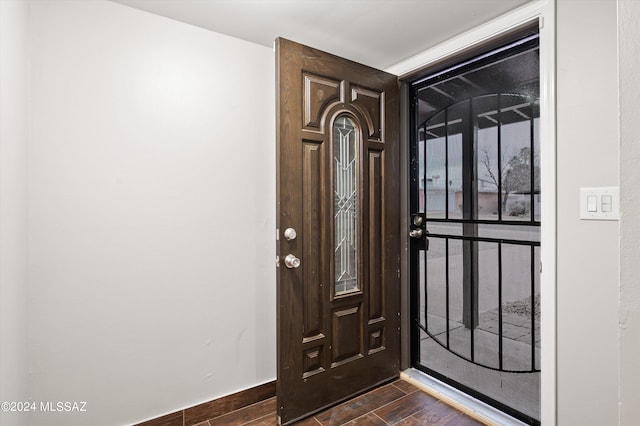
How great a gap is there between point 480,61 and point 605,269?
4.36 feet

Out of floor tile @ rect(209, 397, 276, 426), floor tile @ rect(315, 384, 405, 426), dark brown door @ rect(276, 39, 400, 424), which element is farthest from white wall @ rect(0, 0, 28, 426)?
floor tile @ rect(315, 384, 405, 426)

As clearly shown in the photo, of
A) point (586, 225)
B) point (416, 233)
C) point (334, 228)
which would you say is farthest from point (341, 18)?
point (586, 225)

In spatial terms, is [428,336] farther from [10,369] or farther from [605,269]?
[10,369]

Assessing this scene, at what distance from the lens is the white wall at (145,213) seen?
1.53m

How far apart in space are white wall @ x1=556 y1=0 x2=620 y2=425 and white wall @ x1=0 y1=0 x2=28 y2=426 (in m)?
2.24

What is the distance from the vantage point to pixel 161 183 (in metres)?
1.79

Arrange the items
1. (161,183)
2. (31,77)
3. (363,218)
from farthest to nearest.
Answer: (363,218)
(161,183)
(31,77)

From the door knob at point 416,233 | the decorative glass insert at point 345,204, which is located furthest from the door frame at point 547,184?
the decorative glass insert at point 345,204

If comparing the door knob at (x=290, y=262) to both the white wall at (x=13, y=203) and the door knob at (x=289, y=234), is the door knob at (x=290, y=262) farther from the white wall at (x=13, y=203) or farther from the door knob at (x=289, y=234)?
the white wall at (x=13, y=203)

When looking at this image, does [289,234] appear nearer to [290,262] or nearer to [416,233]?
[290,262]

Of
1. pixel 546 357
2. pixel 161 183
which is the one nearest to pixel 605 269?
pixel 546 357

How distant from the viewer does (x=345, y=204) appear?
209 cm

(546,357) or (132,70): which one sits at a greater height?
(132,70)

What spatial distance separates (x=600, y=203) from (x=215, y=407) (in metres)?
2.20
